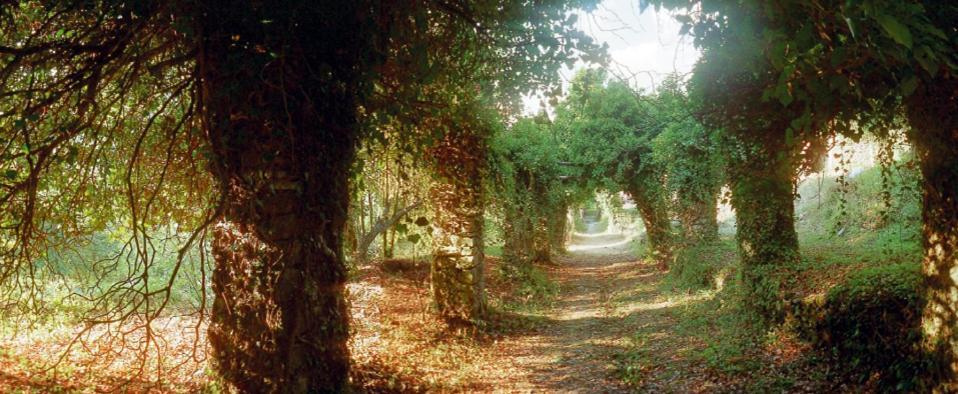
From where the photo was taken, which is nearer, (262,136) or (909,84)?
(909,84)

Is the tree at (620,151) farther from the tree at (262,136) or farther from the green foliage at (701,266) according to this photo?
the tree at (262,136)

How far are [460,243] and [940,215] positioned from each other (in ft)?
22.2

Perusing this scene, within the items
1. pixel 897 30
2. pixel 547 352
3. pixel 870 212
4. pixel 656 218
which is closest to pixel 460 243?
pixel 547 352

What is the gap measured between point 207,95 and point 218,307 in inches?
57.6

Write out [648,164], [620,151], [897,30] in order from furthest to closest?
[620,151]
[648,164]
[897,30]

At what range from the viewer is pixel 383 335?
841cm

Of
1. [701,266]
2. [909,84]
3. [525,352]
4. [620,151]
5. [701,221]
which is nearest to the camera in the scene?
[909,84]

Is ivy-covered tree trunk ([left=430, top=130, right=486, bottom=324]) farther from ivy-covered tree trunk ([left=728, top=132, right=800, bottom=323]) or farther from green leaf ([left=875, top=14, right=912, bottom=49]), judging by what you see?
green leaf ([left=875, top=14, right=912, bottom=49])

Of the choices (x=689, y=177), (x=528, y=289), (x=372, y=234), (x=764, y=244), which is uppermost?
(x=689, y=177)

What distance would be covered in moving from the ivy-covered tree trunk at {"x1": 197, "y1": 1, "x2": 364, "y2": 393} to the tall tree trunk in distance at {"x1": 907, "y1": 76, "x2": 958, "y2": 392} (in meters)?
4.13

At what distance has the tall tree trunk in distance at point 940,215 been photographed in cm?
394

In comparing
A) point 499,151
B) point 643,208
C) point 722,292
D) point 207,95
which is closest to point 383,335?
point 499,151

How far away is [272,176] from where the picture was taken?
395 cm

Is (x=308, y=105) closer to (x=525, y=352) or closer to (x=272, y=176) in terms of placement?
(x=272, y=176)
